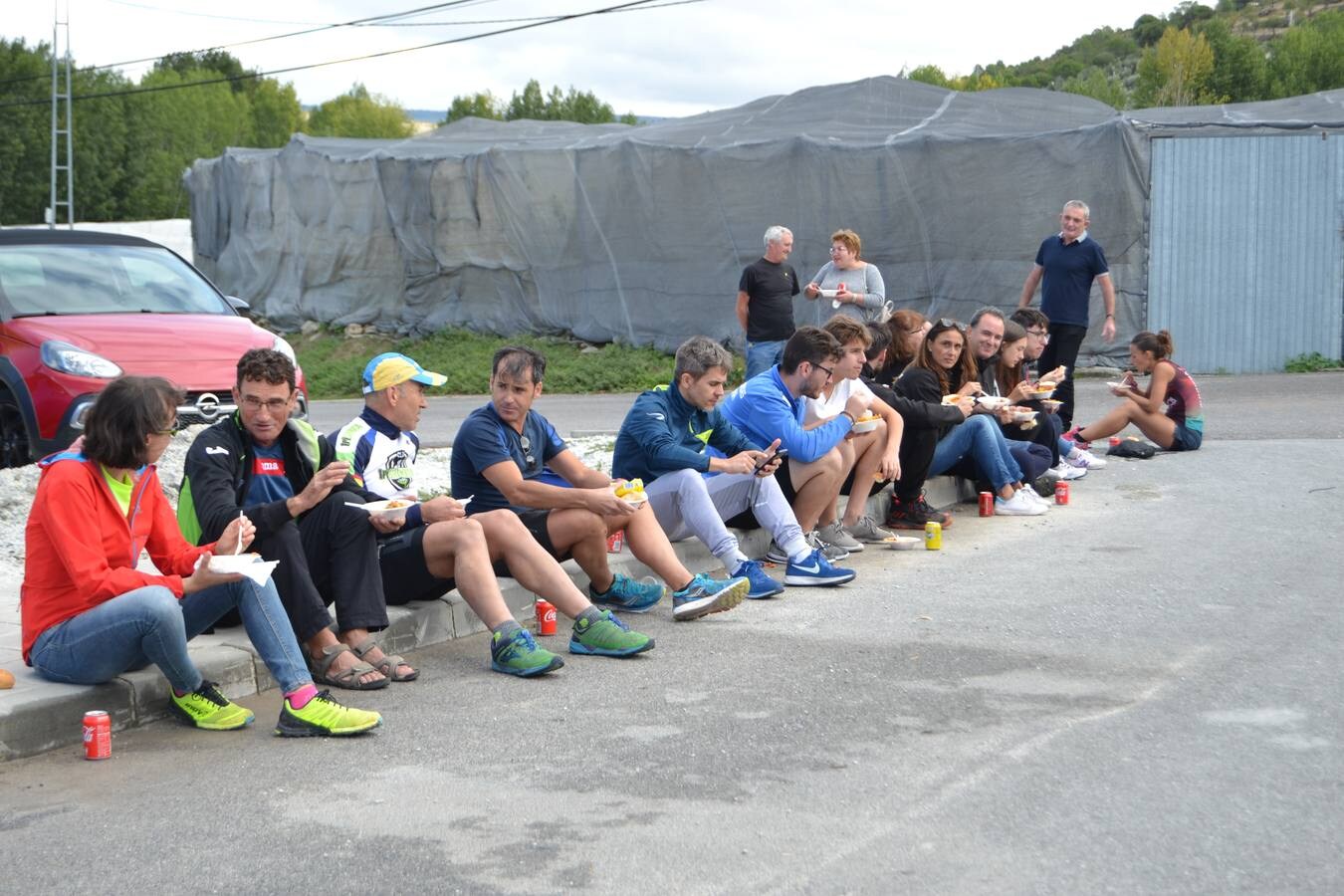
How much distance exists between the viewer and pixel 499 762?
5195 millimetres

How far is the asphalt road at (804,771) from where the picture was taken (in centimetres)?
417

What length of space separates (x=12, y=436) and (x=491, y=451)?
5.28 m

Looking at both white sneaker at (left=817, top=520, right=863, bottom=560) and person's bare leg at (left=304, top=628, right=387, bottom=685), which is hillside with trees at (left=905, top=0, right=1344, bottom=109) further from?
person's bare leg at (left=304, top=628, right=387, bottom=685)

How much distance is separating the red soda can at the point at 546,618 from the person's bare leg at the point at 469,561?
606 mm

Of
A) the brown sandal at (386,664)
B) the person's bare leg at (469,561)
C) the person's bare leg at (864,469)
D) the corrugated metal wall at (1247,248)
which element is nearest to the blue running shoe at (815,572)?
the person's bare leg at (864,469)

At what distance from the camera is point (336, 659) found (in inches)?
243

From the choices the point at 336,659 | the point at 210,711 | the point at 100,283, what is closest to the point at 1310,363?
the point at 100,283

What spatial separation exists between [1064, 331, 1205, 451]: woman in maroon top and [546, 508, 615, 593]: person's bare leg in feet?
22.2

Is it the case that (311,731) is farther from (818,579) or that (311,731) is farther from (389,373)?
(818,579)

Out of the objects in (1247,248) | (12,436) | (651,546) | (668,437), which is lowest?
(651,546)

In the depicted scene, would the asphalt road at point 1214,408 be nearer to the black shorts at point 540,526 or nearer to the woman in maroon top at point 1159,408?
the woman in maroon top at point 1159,408

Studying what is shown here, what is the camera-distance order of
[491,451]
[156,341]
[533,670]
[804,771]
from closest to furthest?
[804,771] < [533,670] < [491,451] < [156,341]

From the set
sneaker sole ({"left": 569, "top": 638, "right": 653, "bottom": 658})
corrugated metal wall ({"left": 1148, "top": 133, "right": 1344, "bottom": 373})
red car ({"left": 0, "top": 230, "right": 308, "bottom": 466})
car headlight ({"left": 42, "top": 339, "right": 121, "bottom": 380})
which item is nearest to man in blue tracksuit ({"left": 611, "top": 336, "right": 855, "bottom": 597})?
sneaker sole ({"left": 569, "top": 638, "right": 653, "bottom": 658})

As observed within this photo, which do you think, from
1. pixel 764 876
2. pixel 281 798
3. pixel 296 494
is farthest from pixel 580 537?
pixel 764 876
